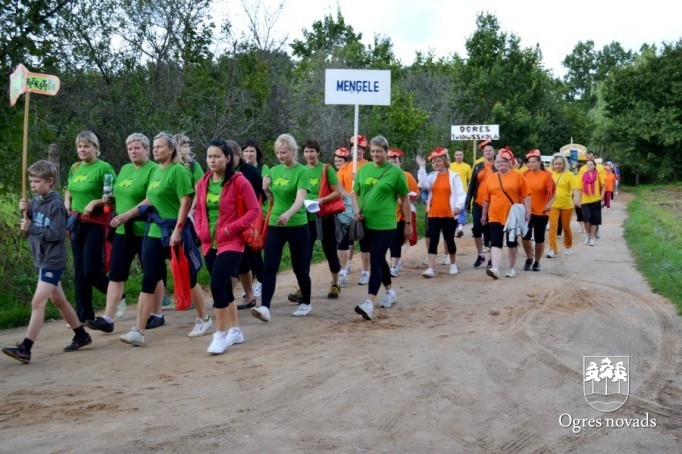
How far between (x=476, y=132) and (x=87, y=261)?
13.0 m

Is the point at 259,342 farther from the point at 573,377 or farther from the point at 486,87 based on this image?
the point at 486,87

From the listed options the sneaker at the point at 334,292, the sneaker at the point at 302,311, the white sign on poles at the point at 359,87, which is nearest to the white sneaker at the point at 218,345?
the sneaker at the point at 302,311

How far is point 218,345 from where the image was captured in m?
7.40

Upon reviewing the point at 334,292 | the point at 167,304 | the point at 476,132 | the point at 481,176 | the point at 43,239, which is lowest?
the point at 167,304

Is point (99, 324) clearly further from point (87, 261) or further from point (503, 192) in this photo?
point (503, 192)

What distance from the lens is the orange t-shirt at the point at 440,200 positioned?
40.8 ft

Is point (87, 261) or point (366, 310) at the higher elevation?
point (87, 261)

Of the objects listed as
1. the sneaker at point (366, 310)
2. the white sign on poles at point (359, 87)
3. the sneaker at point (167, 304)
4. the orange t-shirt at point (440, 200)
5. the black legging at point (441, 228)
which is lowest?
the sneaker at point (167, 304)

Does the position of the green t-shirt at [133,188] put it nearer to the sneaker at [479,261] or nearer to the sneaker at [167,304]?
the sneaker at [167,304]

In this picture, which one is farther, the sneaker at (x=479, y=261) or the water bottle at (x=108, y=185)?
the sneaker at (x=479, y=261)

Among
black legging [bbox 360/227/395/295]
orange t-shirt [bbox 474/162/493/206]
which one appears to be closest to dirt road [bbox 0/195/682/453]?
black legging [bbox 360/227/395/295]

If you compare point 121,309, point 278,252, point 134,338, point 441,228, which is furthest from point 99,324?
point 441,228

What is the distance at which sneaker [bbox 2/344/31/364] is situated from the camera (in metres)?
7.13

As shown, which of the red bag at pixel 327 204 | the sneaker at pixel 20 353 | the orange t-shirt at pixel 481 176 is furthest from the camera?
the orange t-shirt at pixel 481 176
